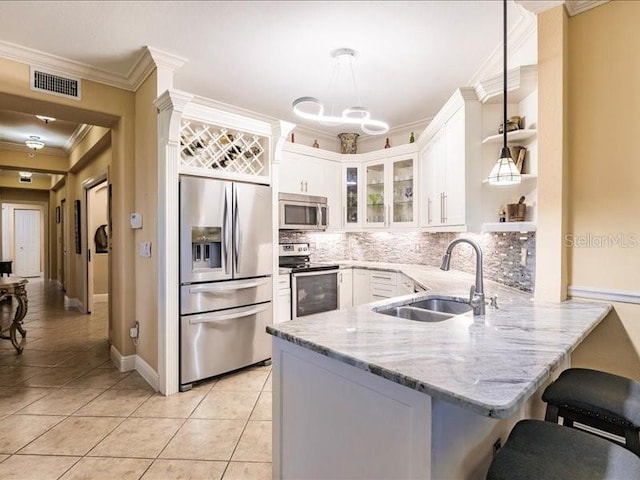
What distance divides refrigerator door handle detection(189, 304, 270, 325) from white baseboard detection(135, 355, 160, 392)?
56 cm

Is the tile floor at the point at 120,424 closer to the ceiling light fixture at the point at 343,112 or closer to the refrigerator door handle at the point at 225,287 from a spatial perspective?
the refrigerator door handle at the point at 225,287

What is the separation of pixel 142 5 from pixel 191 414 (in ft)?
8.93

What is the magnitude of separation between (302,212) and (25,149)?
493 centimetres

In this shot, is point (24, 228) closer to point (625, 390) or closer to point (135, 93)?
point (135, 93)

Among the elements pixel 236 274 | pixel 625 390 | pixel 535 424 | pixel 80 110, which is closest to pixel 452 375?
pixel 535 424

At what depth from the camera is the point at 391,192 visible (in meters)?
4.35

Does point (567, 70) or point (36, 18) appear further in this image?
point (36, 18)

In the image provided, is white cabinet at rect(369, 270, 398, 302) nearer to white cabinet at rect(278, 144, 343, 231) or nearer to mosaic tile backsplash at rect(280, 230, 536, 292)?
mosaic tile backsplash at rect(280, 230, 536, 292)

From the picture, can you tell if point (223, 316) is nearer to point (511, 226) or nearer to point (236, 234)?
point (236, 234)

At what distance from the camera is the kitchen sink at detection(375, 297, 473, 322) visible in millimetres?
1972

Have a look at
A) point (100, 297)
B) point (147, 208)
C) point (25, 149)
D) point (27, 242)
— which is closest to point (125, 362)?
point (147, 208)

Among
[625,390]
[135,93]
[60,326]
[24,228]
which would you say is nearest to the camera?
→ [625,390]

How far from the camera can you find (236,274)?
10.1 ft

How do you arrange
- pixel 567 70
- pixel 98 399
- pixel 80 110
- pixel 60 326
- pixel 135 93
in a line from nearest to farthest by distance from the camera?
pixel 567 70, pixel 98 399, pixel 80 110, pixel 135 93, pixel 60 326
